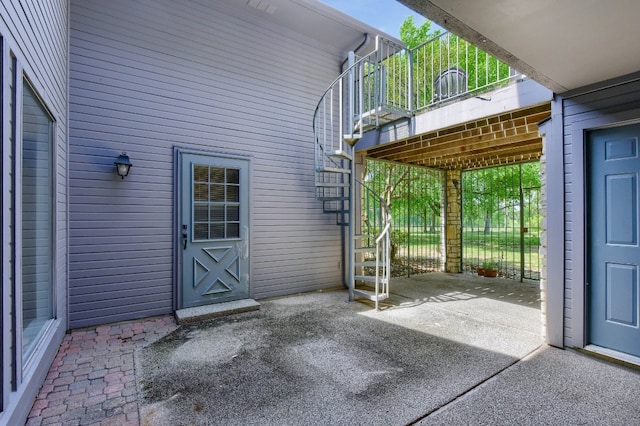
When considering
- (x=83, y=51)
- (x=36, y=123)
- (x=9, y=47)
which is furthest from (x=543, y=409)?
(x=83, y=51)

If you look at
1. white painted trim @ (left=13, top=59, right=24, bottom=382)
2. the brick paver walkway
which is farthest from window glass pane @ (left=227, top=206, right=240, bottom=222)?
white painted trim @ (left=13, top=59, right=24, bottom=382)

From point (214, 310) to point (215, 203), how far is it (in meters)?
1.48

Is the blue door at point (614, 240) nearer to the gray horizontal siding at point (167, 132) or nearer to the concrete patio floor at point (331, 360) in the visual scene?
the concrete patio floor at point (331, 360)

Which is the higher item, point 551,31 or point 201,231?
point 551,31

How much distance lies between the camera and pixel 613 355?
273 cm

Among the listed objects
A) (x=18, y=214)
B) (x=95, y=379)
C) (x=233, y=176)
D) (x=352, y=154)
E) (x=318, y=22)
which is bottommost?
(x=95, y=379)

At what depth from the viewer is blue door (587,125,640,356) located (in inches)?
106

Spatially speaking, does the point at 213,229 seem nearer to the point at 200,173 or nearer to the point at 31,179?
the point at 200,173

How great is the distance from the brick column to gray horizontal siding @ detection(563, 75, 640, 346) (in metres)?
4.20

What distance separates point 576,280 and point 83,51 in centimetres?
584

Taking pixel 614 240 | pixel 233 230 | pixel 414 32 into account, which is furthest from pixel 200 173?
pixel 414 32

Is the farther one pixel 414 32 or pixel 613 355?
pixel 414 32

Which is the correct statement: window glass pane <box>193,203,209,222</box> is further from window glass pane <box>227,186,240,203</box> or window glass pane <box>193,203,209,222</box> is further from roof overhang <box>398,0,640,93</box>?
roof overhang <box>398,0,640,93</box>

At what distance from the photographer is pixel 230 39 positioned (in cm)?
463
